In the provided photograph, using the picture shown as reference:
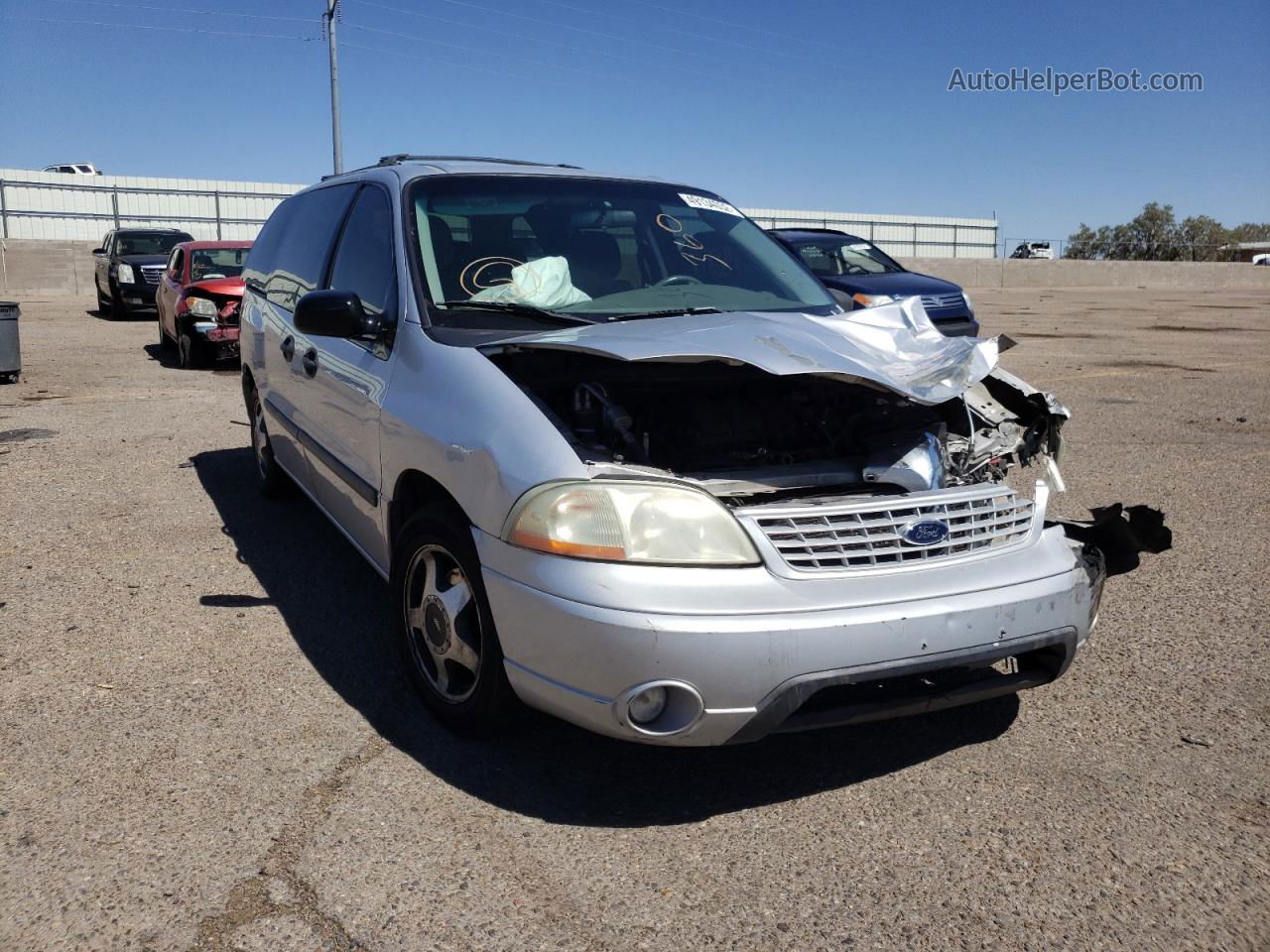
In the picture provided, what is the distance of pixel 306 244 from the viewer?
17.3 ft

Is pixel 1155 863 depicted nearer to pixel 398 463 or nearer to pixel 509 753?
pixel 509 753

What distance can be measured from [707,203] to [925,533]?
2.32m

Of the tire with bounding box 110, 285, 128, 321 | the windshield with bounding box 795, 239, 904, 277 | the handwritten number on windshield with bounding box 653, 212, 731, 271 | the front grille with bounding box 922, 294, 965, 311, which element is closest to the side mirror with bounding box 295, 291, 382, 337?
the handwritten number on windshield with bounding box 653, 212, 731, 271

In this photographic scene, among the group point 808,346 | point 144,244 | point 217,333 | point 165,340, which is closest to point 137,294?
point 144,244

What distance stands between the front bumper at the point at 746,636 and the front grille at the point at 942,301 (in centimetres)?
1020

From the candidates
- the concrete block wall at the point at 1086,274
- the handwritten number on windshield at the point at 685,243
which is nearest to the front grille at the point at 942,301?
the handwritten number on windshield at the point at 685,243

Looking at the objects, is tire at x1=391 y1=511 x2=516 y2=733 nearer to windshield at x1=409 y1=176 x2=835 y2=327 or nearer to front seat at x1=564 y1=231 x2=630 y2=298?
windshield at x1=409 y1=176 x2=835 y2=327

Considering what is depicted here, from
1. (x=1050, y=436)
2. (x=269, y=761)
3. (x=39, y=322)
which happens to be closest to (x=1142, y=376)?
(x=1050, y=436)

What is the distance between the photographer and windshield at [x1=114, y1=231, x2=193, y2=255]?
70.2 ft

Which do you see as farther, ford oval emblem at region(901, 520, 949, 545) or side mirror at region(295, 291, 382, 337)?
side mirror at region(295, 291, 382, 337)

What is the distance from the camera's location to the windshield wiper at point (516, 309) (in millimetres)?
3711

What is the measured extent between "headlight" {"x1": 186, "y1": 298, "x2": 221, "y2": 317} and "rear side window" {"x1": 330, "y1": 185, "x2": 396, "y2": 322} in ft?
30.3

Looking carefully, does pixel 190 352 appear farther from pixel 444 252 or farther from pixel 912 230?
pixel 912 230

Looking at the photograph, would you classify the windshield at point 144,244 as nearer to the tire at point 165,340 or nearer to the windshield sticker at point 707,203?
the tire at point 165,340
